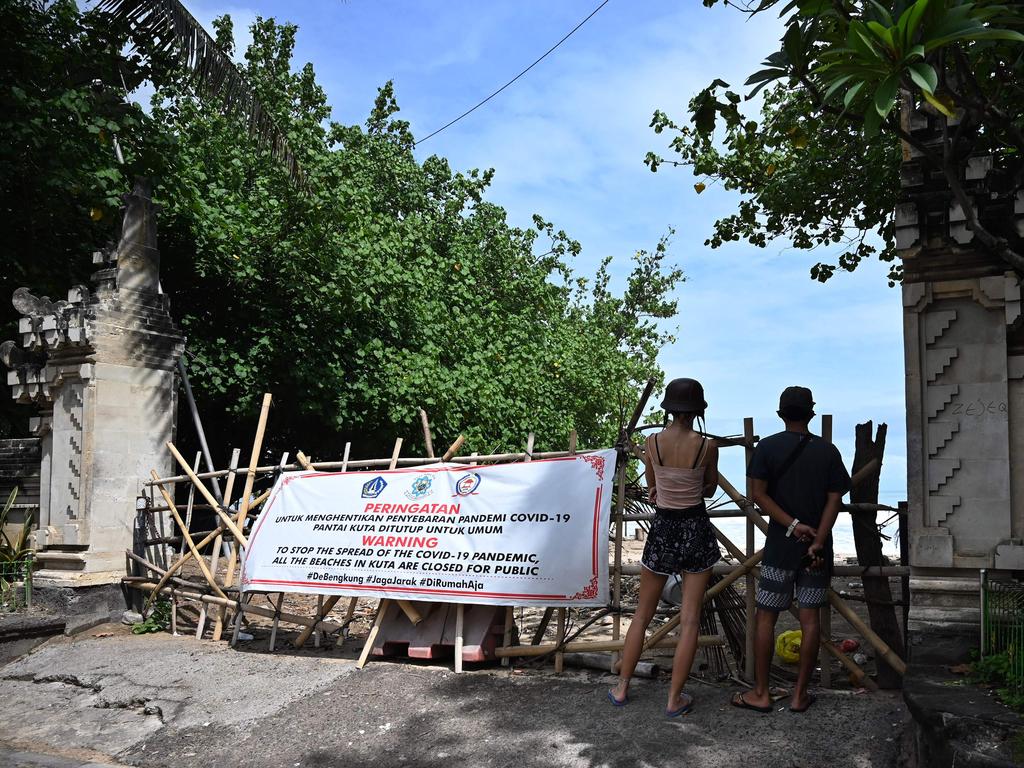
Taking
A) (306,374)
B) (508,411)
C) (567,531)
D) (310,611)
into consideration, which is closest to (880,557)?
(567,531)

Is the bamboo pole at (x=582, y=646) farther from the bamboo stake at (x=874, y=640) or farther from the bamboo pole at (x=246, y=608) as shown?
the bamboo pole at (x=246, y=608)

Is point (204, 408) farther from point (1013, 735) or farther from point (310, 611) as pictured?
point (1013, 735)

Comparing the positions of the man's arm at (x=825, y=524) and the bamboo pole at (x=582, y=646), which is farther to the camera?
the bamboo pole at (x=582, y=646)

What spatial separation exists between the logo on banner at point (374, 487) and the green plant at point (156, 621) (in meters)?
3.44

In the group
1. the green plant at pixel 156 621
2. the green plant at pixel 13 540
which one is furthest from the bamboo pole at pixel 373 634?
the green plant at pixel 13 540

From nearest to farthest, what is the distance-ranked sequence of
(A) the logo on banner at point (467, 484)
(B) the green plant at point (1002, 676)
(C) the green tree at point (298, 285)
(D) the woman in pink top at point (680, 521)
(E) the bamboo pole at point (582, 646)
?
1. (B) the green plant at point (1002, 676)
2. (D) the woman in pink top at point (680, 521)
3. (E) the bamboo pole at point (582, 646)
4. (A) the logo on banner at point (467, 484)
5. (C) the green tree at point (298, 285)

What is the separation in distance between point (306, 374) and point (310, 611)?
15.8 feet

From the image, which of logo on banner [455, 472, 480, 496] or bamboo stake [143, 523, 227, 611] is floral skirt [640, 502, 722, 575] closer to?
logo on banner [455, 472, 480, 496]

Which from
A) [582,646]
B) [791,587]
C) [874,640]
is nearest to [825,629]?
[874,640]

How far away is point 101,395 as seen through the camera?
10102 mm

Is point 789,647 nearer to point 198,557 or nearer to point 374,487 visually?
point 374,487

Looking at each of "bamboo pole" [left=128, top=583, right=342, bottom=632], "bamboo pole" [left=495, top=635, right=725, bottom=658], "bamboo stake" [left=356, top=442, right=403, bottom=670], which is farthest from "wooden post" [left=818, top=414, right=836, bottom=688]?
"bamboo pole" [left=128, top=583, right=342, bottom=632]

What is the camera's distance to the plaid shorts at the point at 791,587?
5645mm

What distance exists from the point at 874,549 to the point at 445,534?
327 cm
